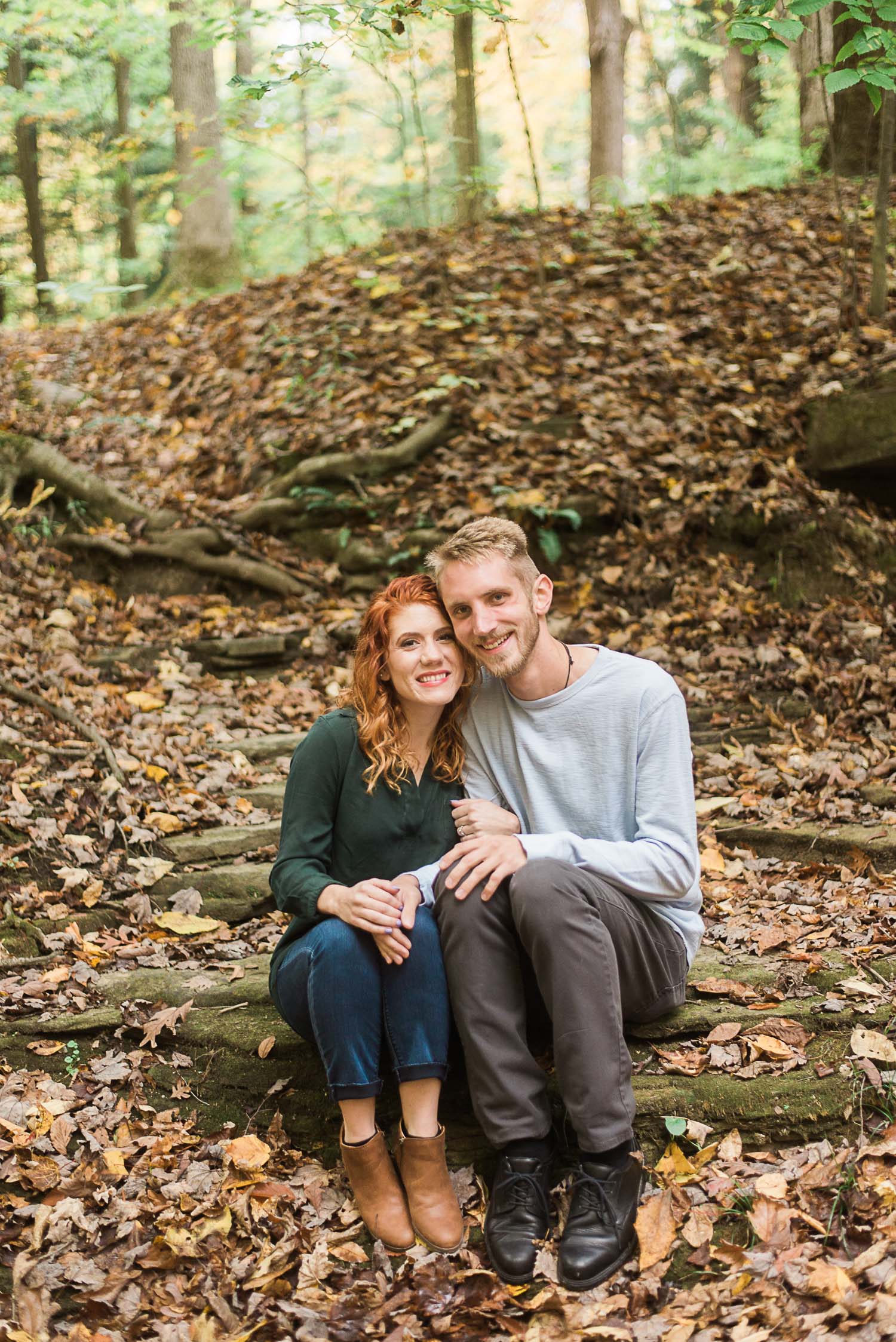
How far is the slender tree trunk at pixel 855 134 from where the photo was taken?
9.80m

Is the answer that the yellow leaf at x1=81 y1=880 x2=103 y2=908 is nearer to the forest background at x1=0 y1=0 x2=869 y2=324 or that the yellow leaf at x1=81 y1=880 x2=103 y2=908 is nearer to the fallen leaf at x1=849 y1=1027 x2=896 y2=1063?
the fallen leaf at x1=849 y1=1027 x2=896 y2=1063

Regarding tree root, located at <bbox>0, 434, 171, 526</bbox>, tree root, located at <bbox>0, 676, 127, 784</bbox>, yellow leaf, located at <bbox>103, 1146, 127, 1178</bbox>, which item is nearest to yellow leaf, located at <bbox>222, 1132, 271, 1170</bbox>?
yellow leaf, located at <bbox>103, 1146, 127, 1178</bbox>

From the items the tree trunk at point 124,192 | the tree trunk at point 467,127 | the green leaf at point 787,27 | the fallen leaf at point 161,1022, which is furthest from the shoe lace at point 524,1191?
the tree trunk at point 124,192

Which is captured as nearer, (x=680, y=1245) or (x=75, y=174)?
(x=680, y=1245)

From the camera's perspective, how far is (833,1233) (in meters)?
2.55

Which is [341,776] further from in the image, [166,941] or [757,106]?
[757,106]

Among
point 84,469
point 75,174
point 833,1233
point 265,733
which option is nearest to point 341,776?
point 833,1233

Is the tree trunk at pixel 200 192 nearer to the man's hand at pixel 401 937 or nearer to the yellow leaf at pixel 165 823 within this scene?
the yellow leaf at pixel 165 823

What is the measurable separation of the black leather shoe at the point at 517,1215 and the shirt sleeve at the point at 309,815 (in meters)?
0.92

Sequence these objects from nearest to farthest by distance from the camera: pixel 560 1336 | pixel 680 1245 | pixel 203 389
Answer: pixel 560 1336 < pixel 680 1245 < pixel 203 389

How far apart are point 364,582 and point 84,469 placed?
8.58ft

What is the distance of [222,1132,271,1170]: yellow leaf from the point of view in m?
3.00

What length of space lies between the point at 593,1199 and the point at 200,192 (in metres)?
12.3

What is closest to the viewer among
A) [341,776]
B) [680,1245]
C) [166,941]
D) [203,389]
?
[680,1245]
